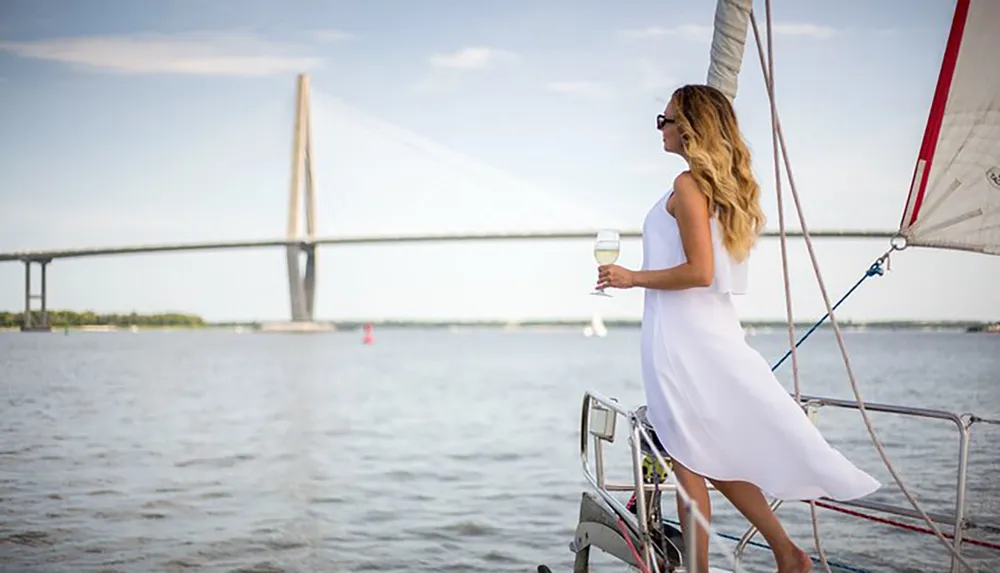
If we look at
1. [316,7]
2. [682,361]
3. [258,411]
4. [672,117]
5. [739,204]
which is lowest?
[258,411]

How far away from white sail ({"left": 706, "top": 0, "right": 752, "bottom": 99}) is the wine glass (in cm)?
64

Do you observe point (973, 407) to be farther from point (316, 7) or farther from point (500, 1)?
point (316, 7)

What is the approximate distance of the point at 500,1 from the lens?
41688 mm

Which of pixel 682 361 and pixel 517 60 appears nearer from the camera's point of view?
pixel 682 361

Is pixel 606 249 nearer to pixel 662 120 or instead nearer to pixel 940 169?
pixel 662 120

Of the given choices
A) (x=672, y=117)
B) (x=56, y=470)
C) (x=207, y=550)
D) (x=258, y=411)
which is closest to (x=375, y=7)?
(x=258, y=411)

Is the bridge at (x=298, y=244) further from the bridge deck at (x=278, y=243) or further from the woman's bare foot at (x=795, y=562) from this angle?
the woman's bare foot at (x=795, y=562)

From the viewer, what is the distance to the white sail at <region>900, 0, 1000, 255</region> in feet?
11.2

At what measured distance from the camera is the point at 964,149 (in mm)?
3467

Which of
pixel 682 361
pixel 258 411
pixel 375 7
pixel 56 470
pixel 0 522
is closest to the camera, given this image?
pixel 682 361

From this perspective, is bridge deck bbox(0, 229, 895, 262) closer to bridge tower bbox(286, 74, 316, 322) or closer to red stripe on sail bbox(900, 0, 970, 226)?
bridge tower bbox(286, 74, 316, 322)

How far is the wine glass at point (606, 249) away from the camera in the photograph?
2.97 m

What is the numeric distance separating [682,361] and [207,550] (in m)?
4.55

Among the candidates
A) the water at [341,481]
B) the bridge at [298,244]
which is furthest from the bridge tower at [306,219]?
the water at [341,481]
